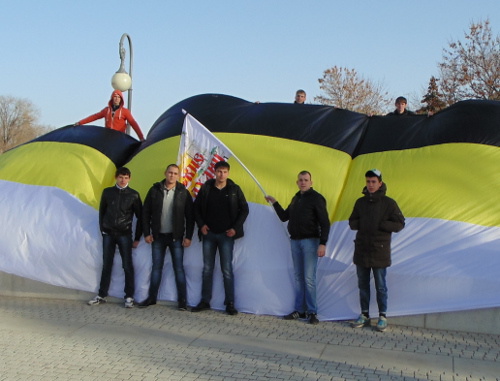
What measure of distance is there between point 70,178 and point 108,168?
0.50 metres

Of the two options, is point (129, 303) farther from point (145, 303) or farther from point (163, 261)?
point (163, 261)

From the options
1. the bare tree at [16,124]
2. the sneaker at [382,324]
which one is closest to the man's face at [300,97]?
the sneaker at [382,324]

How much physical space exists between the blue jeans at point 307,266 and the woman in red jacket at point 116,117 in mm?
3353

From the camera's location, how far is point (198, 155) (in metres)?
7.54

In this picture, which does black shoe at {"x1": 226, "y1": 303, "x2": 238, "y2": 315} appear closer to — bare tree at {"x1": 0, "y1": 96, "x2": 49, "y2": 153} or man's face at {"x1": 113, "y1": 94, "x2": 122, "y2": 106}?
man's face at {"x1": 113, "y1": 94, "x2": 122, "y2": 106}

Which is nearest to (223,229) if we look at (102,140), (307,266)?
(307,266)

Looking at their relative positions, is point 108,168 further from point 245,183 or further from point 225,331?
point 225,331

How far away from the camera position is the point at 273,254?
6.98 meters

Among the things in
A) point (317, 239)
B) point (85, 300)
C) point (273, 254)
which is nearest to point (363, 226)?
point (317, 239)

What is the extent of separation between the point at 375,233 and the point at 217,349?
6.15 ft

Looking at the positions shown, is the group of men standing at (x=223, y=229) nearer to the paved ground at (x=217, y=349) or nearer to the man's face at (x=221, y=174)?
the man's face at (x=221, y=174)

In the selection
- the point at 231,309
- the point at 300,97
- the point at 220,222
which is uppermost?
the point at 300,97

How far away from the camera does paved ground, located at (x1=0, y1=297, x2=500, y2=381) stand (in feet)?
15.8

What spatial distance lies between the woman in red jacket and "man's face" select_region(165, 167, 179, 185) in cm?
201
